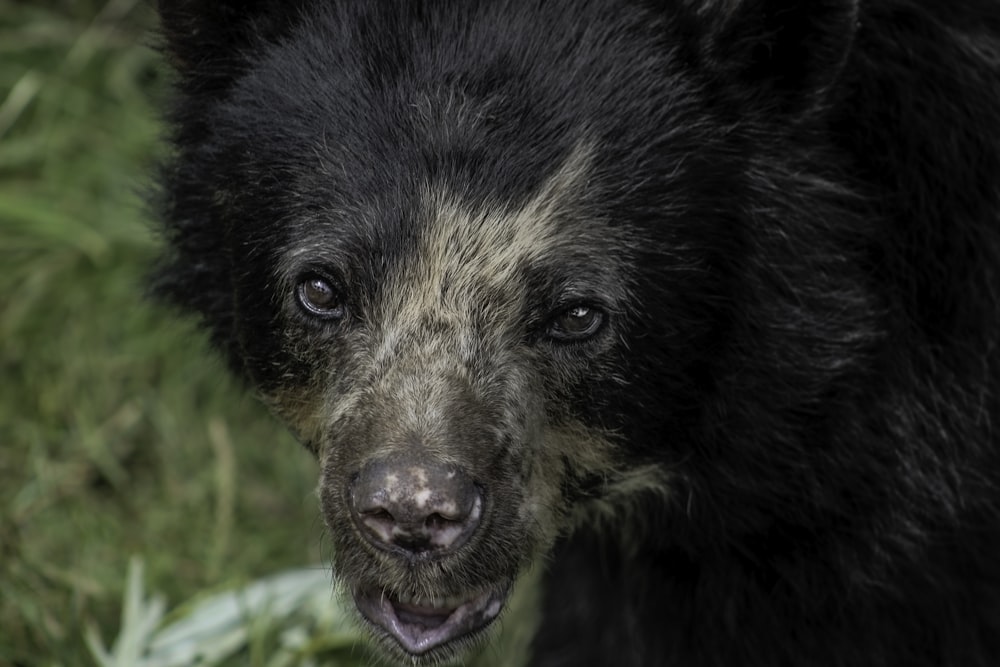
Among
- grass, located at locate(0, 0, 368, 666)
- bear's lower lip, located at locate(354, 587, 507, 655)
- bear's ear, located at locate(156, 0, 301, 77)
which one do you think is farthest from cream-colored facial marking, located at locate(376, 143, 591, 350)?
grass, located at locate(0, 0, 368, 666)

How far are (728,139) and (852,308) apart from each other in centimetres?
66

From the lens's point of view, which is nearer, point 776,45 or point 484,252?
point 484,252

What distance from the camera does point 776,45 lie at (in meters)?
4.82

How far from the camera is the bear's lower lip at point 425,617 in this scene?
479 centimetres

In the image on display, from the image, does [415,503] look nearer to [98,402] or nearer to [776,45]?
[776,45]

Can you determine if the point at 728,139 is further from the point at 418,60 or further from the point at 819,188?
the point at 418,60

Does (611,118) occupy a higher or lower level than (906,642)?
higher

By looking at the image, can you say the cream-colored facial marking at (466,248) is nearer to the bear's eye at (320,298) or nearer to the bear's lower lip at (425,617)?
the bear's eye at (320,298)

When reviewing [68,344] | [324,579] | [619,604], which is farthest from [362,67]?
[68,344]

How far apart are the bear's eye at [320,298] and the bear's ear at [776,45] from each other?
1.29 metres

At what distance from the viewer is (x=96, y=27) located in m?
9.54

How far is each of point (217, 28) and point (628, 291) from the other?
5.08 feet

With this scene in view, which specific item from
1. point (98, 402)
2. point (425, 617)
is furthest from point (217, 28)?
point (98, 402)

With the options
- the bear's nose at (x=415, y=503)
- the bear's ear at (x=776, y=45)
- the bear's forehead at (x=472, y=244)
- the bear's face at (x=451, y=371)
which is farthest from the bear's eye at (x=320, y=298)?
the bear's ear at (x=776, y=45)
